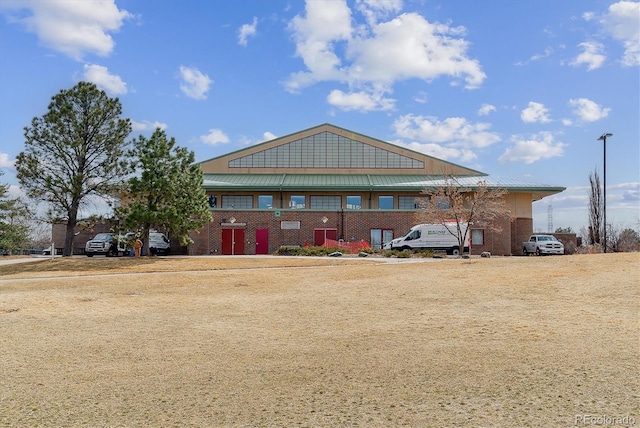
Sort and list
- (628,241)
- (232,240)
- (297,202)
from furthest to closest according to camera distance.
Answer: (297,202) → (232,240) → (628,241)

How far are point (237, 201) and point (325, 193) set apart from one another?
7.98m

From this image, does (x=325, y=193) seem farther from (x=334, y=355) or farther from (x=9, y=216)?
(x=334, y=355)

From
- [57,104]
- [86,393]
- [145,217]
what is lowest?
Answer: [86,393]

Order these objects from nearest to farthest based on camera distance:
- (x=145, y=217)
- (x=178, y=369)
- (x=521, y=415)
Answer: (x=521, y=415) < (x=178, y=369) < (x=145, y=217)

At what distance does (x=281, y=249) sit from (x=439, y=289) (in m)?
21.2

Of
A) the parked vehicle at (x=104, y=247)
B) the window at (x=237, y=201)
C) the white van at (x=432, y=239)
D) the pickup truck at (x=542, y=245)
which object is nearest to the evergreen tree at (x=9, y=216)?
the parked vehicle at (x=104, y=247)

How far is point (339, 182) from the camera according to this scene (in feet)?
153

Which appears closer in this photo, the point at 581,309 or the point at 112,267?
the point at 581,309

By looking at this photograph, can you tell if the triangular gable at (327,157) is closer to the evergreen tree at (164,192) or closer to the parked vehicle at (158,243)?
the parked vehicle at (158,243)

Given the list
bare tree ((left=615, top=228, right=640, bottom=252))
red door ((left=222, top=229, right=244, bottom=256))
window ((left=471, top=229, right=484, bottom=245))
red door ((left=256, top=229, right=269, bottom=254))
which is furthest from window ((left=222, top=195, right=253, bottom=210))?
bare tree ((left=615, top=228, right=640, bottom=252))

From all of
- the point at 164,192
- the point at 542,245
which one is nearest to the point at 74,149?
the point at 164,192

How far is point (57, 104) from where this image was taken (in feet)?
104

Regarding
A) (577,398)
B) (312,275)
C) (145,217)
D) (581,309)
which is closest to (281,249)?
(145,217)

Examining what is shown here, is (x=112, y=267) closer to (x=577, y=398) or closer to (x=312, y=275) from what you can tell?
(x=312, y=275)
